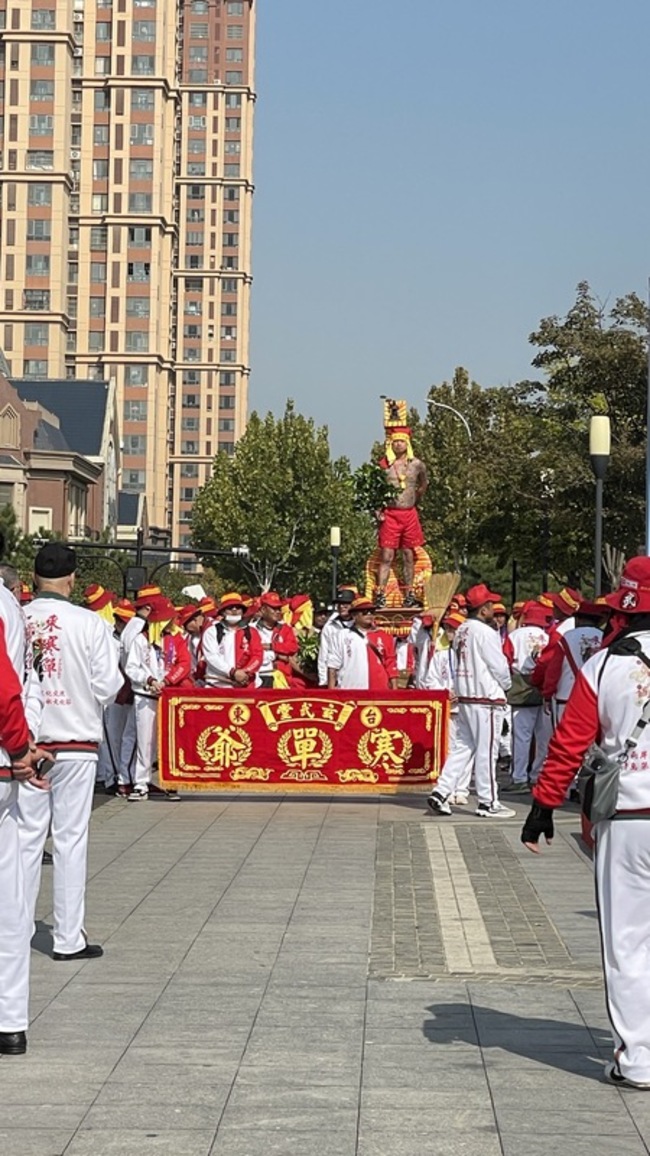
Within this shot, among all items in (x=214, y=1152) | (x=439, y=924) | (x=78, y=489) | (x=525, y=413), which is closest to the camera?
(x=214, y=1152)

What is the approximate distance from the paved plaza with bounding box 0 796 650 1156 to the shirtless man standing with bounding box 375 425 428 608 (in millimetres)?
22456

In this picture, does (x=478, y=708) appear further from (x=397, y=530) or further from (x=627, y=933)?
(x=397, y=530)

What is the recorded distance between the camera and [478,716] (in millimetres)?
16047

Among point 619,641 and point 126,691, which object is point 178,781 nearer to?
point 126,691

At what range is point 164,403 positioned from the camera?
151375mm

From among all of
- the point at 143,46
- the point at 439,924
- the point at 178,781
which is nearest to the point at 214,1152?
the point at 439,924

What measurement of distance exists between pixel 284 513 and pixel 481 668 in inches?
3052

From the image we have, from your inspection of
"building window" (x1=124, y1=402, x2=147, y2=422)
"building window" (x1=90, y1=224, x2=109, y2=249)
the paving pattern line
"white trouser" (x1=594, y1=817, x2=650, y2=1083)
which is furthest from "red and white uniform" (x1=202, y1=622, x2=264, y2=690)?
"building window" (x1=124, y1=402, x2=147, y2=422)

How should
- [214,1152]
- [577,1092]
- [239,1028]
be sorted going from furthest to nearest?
[239,1028], [577,1092], [214,1152]

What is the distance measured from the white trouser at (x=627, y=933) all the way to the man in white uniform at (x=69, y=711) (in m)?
3.27

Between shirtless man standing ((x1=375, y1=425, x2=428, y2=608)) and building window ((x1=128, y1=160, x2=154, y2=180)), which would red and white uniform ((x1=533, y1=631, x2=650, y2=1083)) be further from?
building window ((x1=128, y1=160, x2=154, y2=180))

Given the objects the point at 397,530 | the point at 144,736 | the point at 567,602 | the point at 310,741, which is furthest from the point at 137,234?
the point at 310,741

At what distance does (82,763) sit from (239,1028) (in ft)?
7.26

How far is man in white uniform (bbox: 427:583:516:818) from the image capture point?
16.0 m
